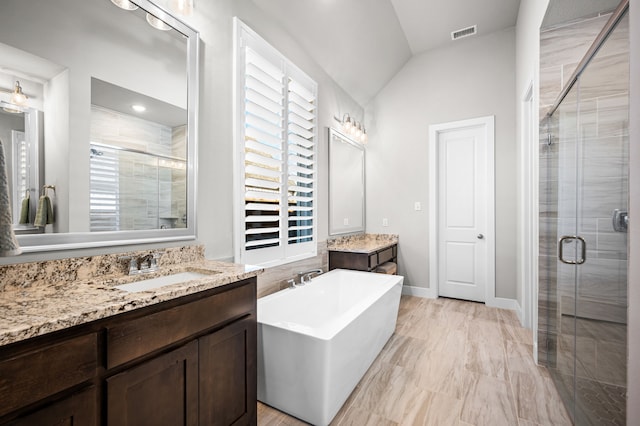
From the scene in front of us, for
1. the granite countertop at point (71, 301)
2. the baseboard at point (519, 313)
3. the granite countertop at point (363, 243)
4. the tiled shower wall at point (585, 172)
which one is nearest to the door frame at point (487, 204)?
the baseboard at point (519, 313)

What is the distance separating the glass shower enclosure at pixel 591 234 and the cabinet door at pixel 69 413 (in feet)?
6.13

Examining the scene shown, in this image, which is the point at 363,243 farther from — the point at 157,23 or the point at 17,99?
the point at 17,99

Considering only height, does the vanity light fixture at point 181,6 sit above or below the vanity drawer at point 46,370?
above

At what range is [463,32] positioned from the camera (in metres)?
3.59

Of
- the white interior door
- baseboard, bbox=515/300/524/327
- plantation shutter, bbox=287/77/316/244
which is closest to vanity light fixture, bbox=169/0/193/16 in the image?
plantation shutter, bbox=287/77/316/244

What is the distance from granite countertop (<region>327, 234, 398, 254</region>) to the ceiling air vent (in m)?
2.61

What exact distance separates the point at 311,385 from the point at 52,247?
1.36 metres

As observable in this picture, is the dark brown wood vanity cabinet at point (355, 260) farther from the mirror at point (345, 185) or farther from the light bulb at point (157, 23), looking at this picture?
the light bulb at point (157, 23)

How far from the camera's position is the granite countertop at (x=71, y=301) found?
2.51 ft

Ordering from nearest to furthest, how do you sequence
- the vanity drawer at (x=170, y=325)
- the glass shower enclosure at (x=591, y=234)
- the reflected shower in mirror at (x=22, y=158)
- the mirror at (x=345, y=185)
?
the vanity drawer at (x=170, y=325) < the reflected shower in mirror at (x=22, y=158) < the glass shower enclosure at (x=591, y=234) < the mirror at (x=345, y=185)

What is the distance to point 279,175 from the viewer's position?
2486mm

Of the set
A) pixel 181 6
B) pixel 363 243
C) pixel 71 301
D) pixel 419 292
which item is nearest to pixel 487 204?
pixel 419 292

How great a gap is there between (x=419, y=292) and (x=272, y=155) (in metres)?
2.84

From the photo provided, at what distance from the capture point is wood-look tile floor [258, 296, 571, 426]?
1.70m
